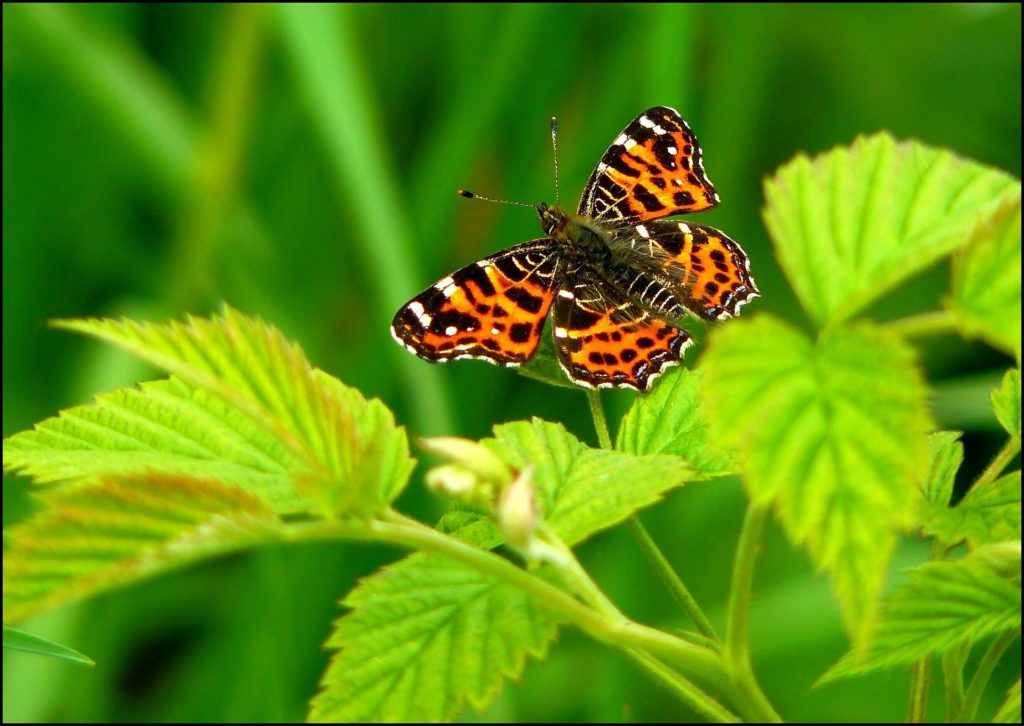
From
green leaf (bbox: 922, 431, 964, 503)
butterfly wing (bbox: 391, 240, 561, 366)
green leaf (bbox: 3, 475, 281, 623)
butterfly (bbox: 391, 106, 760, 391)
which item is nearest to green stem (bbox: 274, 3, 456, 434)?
butterfly (bbox: 391, 106, 760, 391)

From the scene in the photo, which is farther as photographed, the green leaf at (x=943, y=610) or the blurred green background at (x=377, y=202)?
the blurred green background at (x=377, y=202)

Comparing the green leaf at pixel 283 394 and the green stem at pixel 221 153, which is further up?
the green stem at pixel 221 153

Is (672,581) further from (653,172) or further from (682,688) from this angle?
(653,172)

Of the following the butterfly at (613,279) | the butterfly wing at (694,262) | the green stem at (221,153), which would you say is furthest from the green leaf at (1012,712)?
the green stem at (221,153)

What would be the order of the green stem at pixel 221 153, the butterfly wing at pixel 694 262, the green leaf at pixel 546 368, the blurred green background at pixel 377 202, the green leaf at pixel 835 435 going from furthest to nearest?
1. the green stem at pixel 221 153
2. the blurred green background at pixel 377 202
3. the butterfly wing at pixel 694 262
4. the green leaf at pixel 546 368
5. the green leaf at pixel 835 435

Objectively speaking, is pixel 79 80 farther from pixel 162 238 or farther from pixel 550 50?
pixel 550 50

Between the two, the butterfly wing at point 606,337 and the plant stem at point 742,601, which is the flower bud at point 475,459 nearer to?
the plant stem at point 742,601

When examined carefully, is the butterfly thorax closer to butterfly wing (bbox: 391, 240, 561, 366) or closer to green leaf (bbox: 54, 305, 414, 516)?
butterfly wing (bbox: 391, 240, 561, 366)

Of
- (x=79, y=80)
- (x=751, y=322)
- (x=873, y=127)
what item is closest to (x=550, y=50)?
(x=873, y=127)
